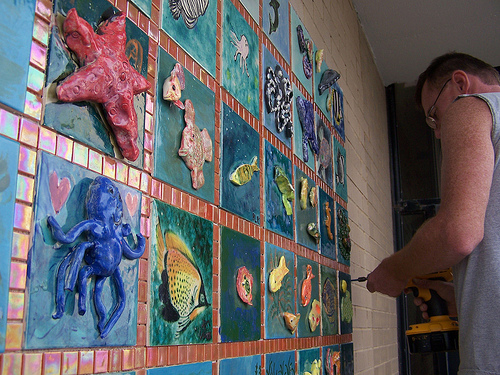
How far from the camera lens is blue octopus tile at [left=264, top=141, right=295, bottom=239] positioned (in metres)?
1.52

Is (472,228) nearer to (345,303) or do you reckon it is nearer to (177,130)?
(177,130)

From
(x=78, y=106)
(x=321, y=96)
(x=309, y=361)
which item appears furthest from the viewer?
(x=321, y=96)

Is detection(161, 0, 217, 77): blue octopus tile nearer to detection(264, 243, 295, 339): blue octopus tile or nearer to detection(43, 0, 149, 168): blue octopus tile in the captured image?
detection(43, 0, 149, 168): blue octopus tile

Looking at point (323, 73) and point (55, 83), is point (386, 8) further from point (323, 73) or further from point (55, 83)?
point (55, 83)

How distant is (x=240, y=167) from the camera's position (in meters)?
1.31

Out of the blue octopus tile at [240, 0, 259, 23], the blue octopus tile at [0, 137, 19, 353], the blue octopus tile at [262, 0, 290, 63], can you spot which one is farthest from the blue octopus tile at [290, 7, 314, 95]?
the blue octopus tile at [0, 137, 19, 353]

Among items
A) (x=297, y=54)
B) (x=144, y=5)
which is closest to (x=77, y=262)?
(x=144, y=5)

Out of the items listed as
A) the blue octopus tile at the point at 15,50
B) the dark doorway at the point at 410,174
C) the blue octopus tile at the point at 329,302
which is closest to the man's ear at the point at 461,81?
the blue octopus tile at the point at 329,302

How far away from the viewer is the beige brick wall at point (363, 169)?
2.58 metres

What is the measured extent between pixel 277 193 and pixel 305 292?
389 mm

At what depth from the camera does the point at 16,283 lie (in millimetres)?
628

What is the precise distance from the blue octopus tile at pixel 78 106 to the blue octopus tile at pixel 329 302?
1264 mm

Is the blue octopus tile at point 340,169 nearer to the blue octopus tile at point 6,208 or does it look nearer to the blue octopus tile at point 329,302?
the blue octopus tile at point 329,302

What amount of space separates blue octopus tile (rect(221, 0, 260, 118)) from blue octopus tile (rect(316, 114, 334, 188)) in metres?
0.67
